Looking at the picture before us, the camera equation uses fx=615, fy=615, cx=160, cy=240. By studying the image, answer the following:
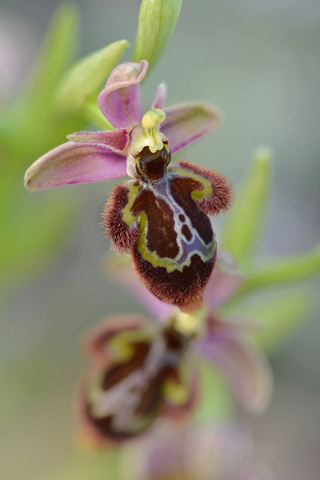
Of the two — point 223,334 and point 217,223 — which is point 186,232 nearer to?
point 223,334

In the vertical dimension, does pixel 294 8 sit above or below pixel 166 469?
above

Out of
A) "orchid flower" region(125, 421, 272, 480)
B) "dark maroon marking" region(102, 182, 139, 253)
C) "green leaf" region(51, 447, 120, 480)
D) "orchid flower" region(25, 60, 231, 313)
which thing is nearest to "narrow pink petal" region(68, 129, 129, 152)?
"orchid flower" region(25, 60, 231, 313)

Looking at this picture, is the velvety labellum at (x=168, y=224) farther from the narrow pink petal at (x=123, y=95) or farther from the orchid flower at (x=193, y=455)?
the orchid flower at (x=193, y=455)

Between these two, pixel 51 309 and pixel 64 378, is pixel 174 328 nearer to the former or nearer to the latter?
pixel 64 378

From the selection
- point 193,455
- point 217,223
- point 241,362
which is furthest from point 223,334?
point 217,223

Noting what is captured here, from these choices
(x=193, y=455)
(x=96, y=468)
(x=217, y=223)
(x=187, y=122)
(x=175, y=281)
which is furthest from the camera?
(x=217, y=223)

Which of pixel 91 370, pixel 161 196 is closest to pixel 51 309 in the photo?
pixel 91 370

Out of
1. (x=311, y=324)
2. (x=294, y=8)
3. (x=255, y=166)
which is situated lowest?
(x=255, y=166)

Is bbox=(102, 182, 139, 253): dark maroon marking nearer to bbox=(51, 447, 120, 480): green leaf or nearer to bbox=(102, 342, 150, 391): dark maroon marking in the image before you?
bbox=(102, 342, 150, 391): dark maroon marking
